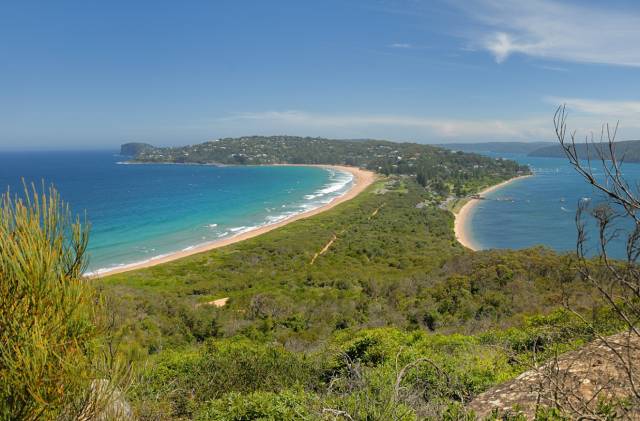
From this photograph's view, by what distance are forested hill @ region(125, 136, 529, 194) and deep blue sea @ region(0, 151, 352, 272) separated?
21316 mm

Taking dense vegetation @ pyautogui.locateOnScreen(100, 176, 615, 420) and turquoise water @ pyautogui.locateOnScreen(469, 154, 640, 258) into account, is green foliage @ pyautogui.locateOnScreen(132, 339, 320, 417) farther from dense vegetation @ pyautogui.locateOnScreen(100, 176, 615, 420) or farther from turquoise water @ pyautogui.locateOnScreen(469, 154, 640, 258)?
turquoise water @ pyautogui.locateOnScreen(469, 154, 640, 258)

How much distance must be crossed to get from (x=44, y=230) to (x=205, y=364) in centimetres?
495

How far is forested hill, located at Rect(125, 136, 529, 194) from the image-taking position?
94500 mm

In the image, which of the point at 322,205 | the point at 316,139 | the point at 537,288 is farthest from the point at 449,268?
the point at 316,139

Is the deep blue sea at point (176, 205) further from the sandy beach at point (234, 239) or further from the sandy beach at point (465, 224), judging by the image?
the sandy beach at point (465, 224)

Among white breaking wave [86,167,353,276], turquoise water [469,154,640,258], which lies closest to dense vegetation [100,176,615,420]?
white breaking wave [86,167,353,276]

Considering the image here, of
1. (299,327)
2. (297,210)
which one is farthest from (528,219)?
(299,327)

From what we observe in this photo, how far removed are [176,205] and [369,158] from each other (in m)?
90.1

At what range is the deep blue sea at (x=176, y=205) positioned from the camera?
127 feet

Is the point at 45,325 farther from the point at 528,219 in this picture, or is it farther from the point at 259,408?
the point at 528,219

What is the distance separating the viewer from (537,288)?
638 inches

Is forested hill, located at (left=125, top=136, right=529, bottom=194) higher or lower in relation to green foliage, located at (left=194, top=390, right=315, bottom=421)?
higher

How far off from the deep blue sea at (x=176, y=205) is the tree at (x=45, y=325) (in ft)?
76.6

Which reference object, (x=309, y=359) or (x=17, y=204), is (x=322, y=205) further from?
(x=17, y=204)
